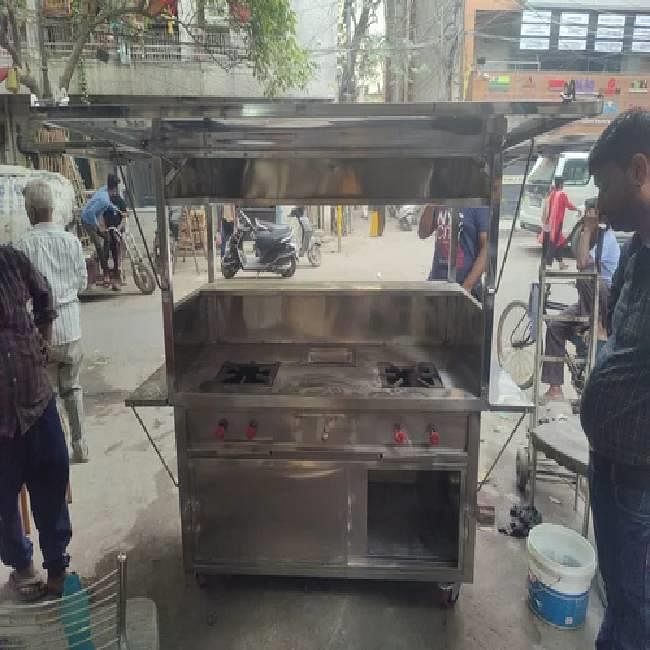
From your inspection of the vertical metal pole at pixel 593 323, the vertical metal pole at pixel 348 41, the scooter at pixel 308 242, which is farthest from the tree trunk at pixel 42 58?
the vertical metal pole at pixel 593 323

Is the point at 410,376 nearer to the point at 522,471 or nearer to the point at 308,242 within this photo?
the point at 522,471

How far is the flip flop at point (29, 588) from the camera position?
91.5 inches

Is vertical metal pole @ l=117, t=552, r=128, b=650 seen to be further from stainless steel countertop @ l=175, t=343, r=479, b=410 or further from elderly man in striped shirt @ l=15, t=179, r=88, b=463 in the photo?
elderly man in striped shirt @ l=15, t=179, r=88, b=463

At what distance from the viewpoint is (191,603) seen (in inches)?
90.0

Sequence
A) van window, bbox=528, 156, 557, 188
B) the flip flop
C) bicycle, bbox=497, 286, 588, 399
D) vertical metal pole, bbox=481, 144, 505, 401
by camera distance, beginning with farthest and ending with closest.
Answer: van window, bbox=528, 156, 557, 188 < bicycle, bbox=497, 286, 588, 399 < the flip flop < vertical metal pole, bbox=481, 144, 505, 401

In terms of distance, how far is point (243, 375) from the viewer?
91.8 inches

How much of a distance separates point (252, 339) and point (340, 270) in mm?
7355

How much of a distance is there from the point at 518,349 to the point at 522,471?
6.33ft

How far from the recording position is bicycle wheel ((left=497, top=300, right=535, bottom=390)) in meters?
4.73

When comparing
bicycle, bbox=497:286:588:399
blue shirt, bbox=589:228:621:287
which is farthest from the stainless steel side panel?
bicycle, bbox=497:286:588:399

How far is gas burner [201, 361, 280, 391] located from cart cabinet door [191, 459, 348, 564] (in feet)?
0.96

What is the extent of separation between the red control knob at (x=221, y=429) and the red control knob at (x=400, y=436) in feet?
2.03

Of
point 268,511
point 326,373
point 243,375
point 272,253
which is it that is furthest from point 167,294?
point 272,253

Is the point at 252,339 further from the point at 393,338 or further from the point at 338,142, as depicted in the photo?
the point at 338,142
